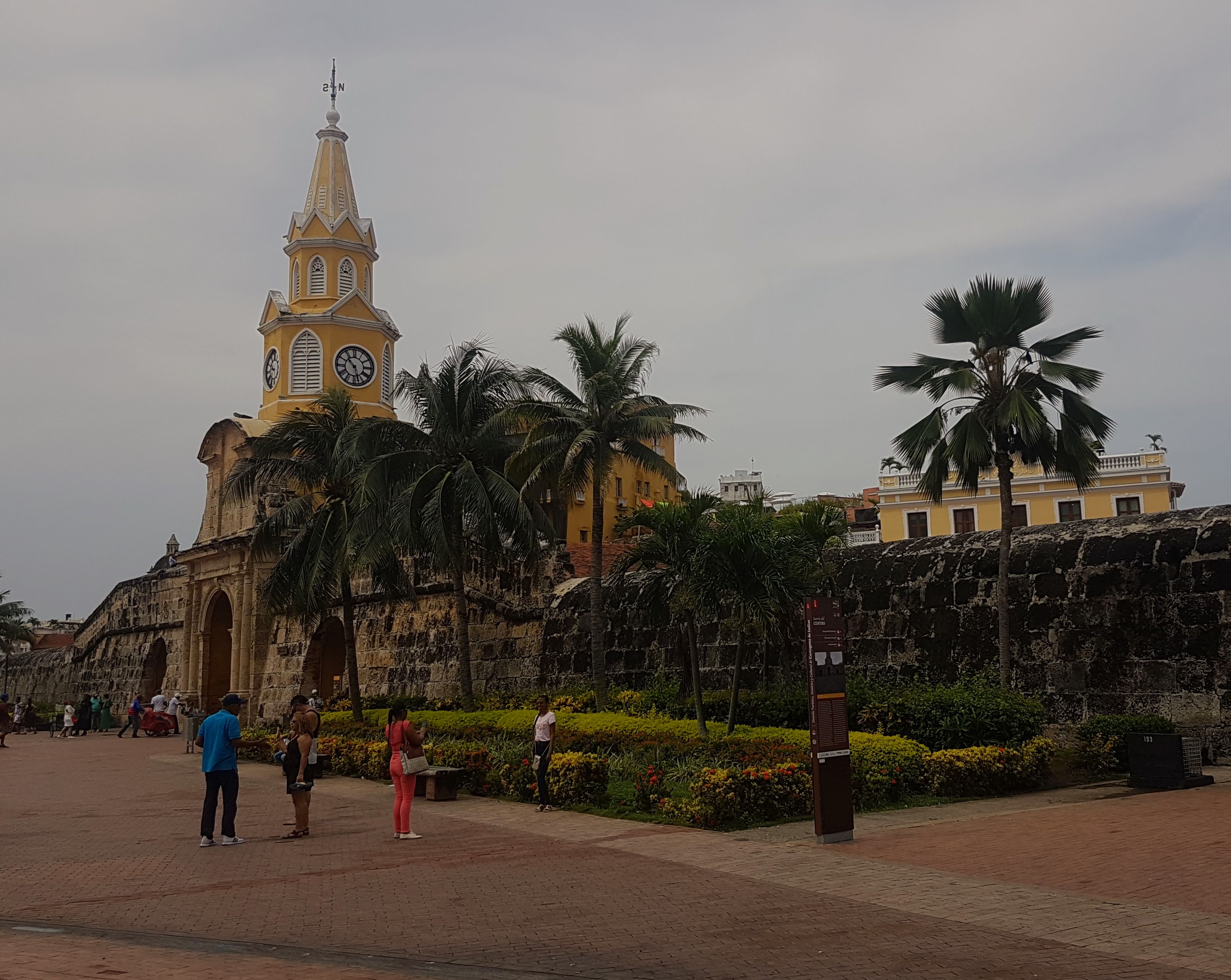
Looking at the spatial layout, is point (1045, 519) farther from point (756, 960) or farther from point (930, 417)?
point (756, 960)

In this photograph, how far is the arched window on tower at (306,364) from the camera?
116 feet

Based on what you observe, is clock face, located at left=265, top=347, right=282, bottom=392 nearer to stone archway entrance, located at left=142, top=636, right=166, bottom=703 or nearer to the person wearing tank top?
stone archway entrance, located at left=142, top=636, right=166, bottom=703

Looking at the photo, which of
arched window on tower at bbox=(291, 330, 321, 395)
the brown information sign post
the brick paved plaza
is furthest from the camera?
arched window on tower at bbox=(291, 330, 321, 395)

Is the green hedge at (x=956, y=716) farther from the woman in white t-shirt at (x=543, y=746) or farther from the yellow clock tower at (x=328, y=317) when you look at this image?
the yellow clock tower at (x=328, y=317)

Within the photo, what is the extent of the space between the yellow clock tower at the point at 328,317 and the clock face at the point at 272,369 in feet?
0.13

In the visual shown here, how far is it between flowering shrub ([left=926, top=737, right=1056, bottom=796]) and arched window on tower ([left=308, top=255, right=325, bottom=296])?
93.5 ft

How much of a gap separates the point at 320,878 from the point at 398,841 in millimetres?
2045

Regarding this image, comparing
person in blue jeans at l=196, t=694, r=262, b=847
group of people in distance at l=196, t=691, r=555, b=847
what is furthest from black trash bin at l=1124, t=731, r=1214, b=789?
person in blue jeans at l=196, t=694, r=262, b=847

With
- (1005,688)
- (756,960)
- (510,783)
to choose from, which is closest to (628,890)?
(756,960)

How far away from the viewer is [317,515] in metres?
22.6

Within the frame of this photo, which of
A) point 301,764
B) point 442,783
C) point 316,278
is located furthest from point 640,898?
point 316,278

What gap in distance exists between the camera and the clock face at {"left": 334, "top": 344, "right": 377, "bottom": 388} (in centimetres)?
3569

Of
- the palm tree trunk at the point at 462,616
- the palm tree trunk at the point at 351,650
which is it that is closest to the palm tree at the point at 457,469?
the palm tree trunk at the point at 462,616

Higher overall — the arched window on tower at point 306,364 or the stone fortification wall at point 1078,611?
the arched window on tower at point 306,364
